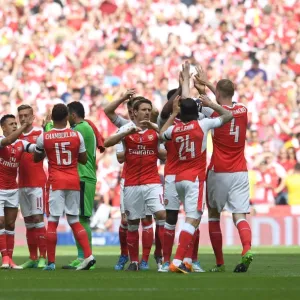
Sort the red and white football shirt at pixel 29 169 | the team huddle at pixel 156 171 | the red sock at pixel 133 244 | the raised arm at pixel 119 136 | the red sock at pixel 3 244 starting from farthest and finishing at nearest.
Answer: the red and white football shirt at pixel 29 169 → the red sock at pixel 3 244 → the red sock at pixel 133 244 → the raised arm at pixel 119 136 → the team huddle at pixel 156 171

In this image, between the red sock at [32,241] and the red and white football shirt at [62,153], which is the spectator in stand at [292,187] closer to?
the red sock at [32,241]

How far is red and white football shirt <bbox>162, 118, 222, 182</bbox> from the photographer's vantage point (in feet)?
42.3

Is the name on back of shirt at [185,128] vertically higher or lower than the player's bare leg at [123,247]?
higher

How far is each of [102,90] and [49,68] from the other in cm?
185

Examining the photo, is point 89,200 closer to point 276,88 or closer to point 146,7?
point 276,88

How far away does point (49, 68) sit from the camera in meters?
29.6

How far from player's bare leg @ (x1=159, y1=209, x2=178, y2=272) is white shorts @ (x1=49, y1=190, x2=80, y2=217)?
119 centimetres

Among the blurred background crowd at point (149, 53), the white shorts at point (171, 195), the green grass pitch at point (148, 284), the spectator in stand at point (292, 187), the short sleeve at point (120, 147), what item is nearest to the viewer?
the green grass pitch at point (148, 284)

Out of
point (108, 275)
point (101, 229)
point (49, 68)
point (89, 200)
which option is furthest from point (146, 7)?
point (108, 275)

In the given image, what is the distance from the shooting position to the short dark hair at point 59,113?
1352 centimetres

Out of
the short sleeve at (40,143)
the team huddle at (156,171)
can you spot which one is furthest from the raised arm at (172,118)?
the short sleeve at (40,143)

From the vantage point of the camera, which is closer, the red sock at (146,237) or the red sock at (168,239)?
the red sock at (168,239)

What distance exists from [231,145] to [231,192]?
577 mm

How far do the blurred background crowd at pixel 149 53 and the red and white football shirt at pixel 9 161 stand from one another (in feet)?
37.7
